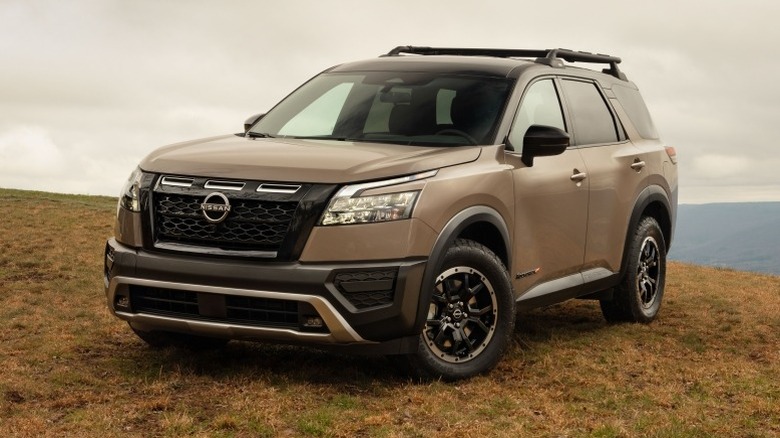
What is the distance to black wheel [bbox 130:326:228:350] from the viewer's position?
24.5 ft

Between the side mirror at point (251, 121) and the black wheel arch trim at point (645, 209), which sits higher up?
the side mirror at point (251, 121)

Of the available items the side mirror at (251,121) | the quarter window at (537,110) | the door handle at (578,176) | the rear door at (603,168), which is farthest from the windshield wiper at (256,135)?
the rear door at (603,168)

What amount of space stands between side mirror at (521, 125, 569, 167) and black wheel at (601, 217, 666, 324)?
6.81ft

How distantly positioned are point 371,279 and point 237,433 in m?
1.16

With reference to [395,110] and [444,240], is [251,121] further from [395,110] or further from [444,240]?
[444,240]

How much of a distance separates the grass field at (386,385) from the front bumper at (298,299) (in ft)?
1.14

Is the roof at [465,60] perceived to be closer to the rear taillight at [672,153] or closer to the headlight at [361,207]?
the rear taillight at [672,153]

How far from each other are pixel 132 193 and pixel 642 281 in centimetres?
464

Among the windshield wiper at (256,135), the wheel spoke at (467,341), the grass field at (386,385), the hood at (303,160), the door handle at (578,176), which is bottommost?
the grass field at (386,385)

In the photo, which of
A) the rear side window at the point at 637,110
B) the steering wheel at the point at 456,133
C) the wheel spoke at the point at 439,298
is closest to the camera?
the wheel spoke at the point at 439,298

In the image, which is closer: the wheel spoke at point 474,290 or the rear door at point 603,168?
the wheel spoke at point 474,290

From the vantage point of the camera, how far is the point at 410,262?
243 inches

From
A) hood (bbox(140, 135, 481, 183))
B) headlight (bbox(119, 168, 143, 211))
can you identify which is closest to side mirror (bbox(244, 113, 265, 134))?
hood (bbox(140, 135, 481, 183))

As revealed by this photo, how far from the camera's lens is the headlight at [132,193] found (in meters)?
6.64
